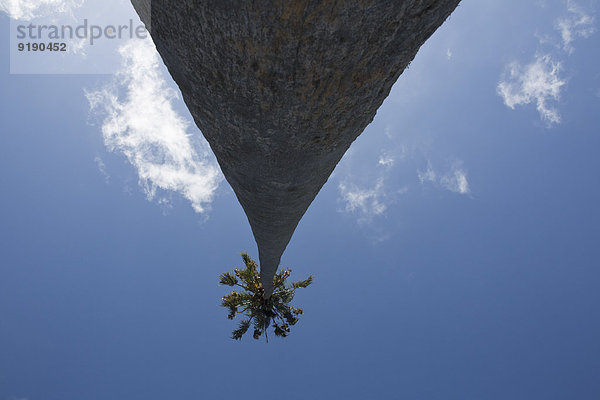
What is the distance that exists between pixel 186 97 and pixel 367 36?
136 cm

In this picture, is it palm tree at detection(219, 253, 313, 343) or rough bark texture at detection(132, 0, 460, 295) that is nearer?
rough bark texture at detection(132, 0, 460, 295)

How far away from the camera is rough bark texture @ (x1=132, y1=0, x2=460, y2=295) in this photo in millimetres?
1215

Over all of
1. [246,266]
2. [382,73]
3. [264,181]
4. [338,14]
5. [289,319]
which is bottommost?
[338,14]

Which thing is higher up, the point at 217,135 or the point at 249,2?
the point at 217,135

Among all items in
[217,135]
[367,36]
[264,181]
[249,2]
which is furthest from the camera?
[264,181]

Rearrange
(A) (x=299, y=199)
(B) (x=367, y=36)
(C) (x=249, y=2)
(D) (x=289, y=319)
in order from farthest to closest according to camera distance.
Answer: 1. (D) (x=289, y=319)
2. (A) (x=299, y=199)
3. (B) (x=367, y=36)
4. (C) (x=249, y=2)

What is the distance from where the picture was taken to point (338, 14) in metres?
1.19

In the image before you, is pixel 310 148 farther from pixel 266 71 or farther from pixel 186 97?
pixel 186 97

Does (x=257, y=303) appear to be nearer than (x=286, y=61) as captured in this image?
No

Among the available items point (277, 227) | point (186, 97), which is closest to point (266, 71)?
point (186, 97)

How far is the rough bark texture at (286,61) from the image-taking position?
121cm

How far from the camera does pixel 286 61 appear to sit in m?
1.36

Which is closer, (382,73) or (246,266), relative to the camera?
(382,73)

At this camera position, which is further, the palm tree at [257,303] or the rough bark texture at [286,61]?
the palm tree at [257,303]
